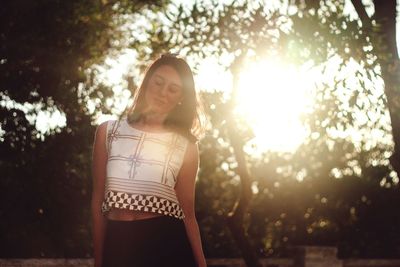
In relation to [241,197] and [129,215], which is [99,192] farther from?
[241,197]

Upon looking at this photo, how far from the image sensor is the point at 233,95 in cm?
1161

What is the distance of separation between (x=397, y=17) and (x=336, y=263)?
14.4 feet

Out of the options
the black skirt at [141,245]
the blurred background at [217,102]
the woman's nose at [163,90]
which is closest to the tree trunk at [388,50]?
the blurred background at [217,102]

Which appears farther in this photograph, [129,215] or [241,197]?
[241,197]

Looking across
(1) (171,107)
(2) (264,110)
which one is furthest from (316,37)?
(1) (171,107)

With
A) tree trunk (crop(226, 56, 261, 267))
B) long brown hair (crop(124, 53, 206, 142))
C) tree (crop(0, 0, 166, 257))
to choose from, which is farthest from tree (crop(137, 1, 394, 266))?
long brown hair (crop(124, 53, 206, 142))

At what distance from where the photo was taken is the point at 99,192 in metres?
3.28

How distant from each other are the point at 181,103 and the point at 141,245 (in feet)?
3.02

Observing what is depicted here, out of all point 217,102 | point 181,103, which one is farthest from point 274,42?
point 181,103

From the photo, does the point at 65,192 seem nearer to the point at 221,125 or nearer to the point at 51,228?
the point at 51,228

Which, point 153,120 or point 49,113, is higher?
point 153,120

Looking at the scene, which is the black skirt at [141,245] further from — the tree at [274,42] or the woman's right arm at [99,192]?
the tree at [274,42]

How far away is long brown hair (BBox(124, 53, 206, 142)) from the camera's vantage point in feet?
11.5

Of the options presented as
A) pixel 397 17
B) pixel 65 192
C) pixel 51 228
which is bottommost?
pixel 51 228
